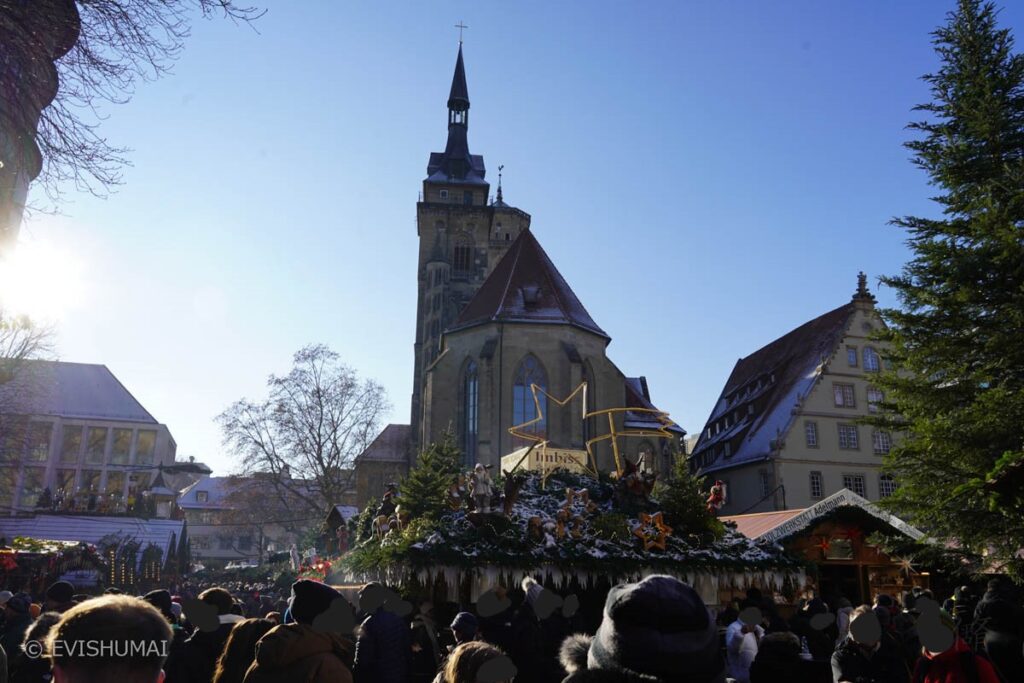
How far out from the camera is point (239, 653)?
4348 millimetres

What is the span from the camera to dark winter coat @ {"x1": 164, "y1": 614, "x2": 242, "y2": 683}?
16.4ft

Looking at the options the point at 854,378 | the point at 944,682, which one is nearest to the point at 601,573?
the point at 944,682

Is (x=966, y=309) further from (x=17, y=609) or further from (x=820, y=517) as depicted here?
(x=17, y=609)

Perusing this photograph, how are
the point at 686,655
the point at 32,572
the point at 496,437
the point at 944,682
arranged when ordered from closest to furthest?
1. the point at 686,655
2. the point at 944,682
3. the point at 32,572
4. the point at 496,437

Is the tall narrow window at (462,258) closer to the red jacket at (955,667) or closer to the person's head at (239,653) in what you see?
the person's head at (239,653)

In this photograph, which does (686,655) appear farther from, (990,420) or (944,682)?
(990,420)

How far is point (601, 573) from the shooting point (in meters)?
10.7

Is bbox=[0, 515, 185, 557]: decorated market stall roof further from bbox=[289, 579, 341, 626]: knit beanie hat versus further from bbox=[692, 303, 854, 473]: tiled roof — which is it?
bbox=[289, 579, 341, 626]: knit beanie hat

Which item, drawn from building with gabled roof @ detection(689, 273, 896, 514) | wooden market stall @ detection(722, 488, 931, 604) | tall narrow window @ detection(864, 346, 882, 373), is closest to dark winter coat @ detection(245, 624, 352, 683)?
wooden market stall @ detection(722, 488, 931, 604)

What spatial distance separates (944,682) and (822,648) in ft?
15.1

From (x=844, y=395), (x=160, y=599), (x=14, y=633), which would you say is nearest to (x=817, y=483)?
(x=844, y=395)

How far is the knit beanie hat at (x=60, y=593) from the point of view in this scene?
23.3 ft

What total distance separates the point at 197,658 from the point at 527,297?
3038 cm

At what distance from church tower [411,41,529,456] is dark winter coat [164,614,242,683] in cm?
4764
